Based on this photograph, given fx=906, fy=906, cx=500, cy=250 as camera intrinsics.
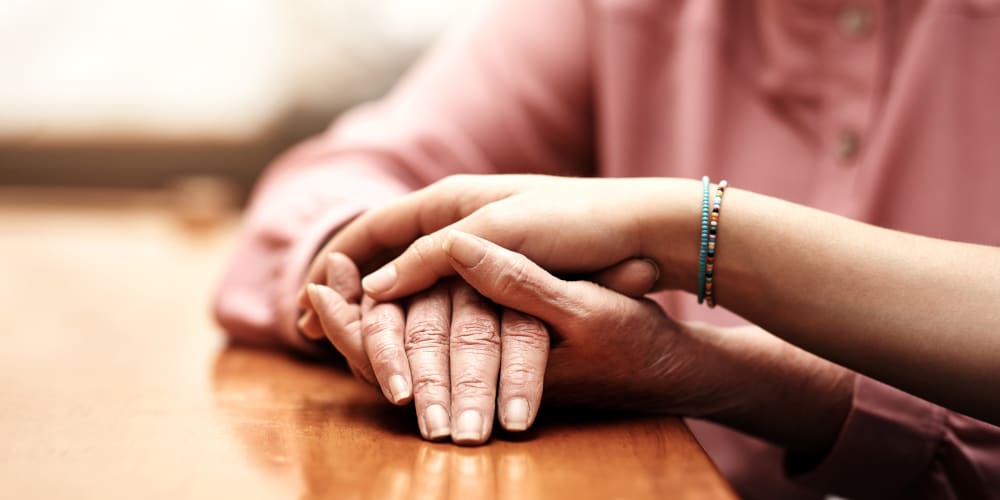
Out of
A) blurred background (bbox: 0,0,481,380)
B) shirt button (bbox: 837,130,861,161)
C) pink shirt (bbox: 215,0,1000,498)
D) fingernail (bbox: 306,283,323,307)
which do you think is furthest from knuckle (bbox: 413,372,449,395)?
blurred background (bbox: 0,0,481,380)

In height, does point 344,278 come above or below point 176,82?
above

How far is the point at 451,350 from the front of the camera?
577mm

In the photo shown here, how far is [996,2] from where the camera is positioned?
32.5 inches

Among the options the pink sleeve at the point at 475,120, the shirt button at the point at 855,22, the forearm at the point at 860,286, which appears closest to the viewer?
the forearm at the point at 860,286

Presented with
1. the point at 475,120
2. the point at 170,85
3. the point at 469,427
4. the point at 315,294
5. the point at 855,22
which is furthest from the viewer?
the point at 170,85

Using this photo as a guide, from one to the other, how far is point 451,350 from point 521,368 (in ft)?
0.16

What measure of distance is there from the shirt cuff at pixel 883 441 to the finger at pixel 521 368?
0.27m

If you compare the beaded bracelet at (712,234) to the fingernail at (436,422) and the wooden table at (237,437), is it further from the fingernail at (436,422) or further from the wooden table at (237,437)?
the fingernail at (436,422)

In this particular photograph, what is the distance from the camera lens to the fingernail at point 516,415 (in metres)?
0.54

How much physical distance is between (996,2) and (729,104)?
0.27 meters

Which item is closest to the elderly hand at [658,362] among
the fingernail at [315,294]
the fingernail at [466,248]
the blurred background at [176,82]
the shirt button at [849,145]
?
the fingernail at [466,248]

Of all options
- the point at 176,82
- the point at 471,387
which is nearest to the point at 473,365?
the point at 471,387

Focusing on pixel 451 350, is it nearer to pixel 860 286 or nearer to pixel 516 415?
pixel 516 415

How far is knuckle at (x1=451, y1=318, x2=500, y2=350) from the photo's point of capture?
572mm
